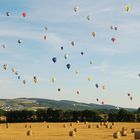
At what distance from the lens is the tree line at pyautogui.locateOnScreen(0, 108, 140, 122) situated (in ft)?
369

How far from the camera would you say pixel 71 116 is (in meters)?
121

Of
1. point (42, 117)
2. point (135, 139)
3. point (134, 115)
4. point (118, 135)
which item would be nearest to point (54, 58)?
point (118, 135)

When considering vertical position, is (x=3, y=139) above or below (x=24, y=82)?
below

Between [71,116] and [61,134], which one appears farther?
[71,116]

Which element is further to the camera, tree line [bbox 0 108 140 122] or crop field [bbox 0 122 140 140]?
tree line [bbox 0 108 140 122]

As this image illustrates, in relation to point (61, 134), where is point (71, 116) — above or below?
above

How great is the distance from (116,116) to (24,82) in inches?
1922

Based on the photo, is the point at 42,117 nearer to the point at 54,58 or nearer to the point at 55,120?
the point at 55,120

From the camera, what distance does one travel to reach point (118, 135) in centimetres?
4431

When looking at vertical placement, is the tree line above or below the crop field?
above

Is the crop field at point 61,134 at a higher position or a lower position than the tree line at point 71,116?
lower

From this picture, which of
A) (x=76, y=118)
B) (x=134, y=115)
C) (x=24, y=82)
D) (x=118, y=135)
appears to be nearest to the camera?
(x=118, y=135)

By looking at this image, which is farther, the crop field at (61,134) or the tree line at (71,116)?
the tree line at (71,116)

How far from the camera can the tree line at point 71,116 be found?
11238 cm
